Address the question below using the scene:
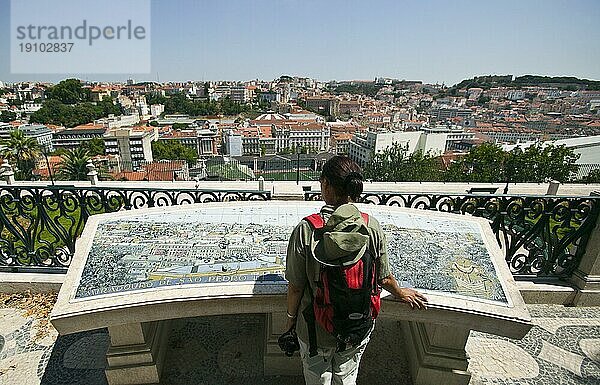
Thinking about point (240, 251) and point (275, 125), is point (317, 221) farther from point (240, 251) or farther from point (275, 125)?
point (275, 125)

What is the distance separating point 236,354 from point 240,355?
4 centimetres

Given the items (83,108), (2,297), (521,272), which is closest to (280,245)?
(521,272)

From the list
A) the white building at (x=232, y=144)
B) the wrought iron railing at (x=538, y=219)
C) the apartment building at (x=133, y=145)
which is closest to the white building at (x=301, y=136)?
the white building at (x=232, y=144)

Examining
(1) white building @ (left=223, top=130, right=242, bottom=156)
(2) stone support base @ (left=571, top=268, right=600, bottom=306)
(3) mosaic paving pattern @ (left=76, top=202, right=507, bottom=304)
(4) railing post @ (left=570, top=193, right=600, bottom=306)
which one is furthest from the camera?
(1) white building @ (left=223, top=130, right=242, bottom=156)

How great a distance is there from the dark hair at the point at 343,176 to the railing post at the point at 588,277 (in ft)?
10.9

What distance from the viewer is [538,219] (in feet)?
11.3

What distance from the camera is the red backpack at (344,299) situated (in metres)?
1.46

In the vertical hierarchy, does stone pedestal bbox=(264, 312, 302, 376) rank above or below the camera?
below

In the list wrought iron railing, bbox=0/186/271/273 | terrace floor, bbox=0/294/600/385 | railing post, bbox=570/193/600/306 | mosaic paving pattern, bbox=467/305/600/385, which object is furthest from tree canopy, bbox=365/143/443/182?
wrought iron railing, bbox=0/186/271/273

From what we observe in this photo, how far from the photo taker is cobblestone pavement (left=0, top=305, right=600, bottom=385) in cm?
271

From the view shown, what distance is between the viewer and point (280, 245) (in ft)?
8.17

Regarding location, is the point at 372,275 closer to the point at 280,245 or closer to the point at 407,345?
the point at 280,245

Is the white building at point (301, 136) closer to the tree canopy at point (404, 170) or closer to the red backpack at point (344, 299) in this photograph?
the tree canopy at point (404, 170)

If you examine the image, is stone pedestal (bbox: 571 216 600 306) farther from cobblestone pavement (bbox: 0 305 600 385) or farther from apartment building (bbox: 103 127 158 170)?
apartment building (bbox: 103 127 158 170)
